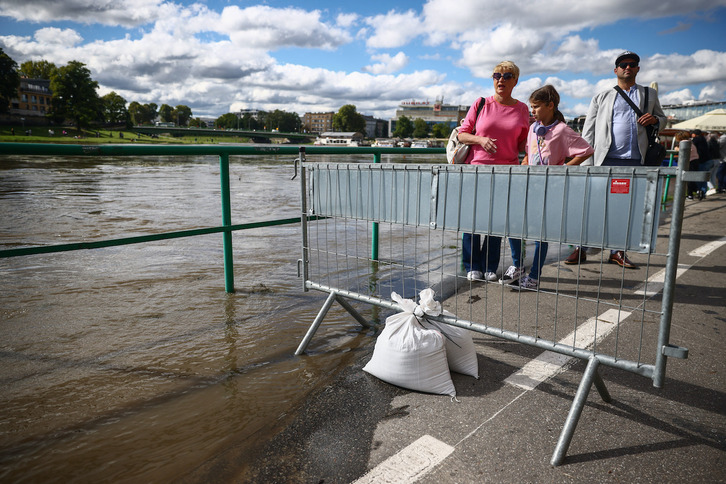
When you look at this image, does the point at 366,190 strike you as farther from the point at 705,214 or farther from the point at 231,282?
the point at 705,214

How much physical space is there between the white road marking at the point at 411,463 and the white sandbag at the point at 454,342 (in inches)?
27.0

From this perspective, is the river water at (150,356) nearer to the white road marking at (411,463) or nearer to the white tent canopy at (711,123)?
the white road marking at (411,463)

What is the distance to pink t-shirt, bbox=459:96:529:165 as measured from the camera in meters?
4.14

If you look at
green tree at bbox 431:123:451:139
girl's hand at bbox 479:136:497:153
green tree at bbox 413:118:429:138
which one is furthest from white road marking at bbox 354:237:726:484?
green tree at bbox 413:118:429:138

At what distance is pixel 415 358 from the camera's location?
256cm

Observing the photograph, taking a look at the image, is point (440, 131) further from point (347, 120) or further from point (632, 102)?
point (632, 102)

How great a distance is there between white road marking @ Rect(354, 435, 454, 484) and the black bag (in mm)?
4230

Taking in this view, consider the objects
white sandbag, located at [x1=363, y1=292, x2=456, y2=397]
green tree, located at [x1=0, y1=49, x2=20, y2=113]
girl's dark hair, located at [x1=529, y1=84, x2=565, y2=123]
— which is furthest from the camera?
green tree, located at [x1=0, y1=49, x2=20, y2=113]

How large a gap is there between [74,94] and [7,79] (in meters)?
14.1

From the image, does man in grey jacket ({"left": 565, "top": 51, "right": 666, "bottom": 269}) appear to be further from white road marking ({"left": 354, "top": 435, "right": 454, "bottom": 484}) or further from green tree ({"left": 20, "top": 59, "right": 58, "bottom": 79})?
green tree ({"left": 20, "top": 59, "right": 58, "bottom": 79})

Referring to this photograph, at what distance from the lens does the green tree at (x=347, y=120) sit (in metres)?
182

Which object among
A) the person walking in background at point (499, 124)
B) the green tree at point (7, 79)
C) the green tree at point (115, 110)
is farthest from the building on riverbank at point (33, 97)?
the person walking in background at point (499, 124)

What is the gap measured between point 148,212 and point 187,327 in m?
6.48

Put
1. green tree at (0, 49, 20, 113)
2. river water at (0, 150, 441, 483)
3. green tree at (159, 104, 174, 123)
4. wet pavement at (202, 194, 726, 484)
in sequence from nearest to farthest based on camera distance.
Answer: wet pavement at (202, 194, 726, 484)
river water at (0, 150, 441, 483)
green tree at (0, 49, 20, 113)
green tree at (159, 104, 174, 123)
